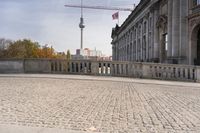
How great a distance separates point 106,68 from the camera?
24516 mm

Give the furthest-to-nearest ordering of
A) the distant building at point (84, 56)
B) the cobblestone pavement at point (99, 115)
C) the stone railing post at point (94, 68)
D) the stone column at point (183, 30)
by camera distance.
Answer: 1. the distant building at point (84, 56)
2. the stone column at point (183, 30)
3. the stone railing post at point (94, 68)
4. the cobblestone pavement at point (99, 115)

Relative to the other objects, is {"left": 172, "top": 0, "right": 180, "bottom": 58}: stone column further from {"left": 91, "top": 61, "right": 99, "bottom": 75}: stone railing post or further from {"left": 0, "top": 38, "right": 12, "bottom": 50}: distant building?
{"left": 0, "top": 38, "right": 12, "bottom": 50}: distant building

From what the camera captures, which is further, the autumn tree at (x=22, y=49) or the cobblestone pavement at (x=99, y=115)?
the autumn tree at (x=22, y=49)

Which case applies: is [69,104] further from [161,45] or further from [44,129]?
[161,45]

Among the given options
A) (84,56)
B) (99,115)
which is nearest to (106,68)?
(99,115)

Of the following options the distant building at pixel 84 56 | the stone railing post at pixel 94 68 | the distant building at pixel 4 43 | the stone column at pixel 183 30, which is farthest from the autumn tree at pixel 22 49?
the stone railing post at pixel 94 68

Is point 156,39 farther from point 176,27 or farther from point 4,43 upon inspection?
point 4,43

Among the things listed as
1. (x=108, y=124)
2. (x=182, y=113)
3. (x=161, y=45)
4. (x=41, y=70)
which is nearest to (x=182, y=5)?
(x=161, y=45)

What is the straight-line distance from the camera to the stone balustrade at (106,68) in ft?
72.5

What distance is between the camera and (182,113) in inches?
314

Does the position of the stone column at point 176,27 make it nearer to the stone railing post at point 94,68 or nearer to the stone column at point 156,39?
the stone column at point 156,39

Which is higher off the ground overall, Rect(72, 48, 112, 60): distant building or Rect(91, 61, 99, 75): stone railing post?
Rect(72, 48, 112, 60): distant building

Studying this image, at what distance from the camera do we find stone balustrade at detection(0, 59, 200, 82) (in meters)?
22.1

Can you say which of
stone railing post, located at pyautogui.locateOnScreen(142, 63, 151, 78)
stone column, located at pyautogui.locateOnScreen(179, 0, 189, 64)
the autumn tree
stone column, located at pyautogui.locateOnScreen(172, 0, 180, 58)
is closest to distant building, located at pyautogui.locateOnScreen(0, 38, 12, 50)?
the autumn tree
